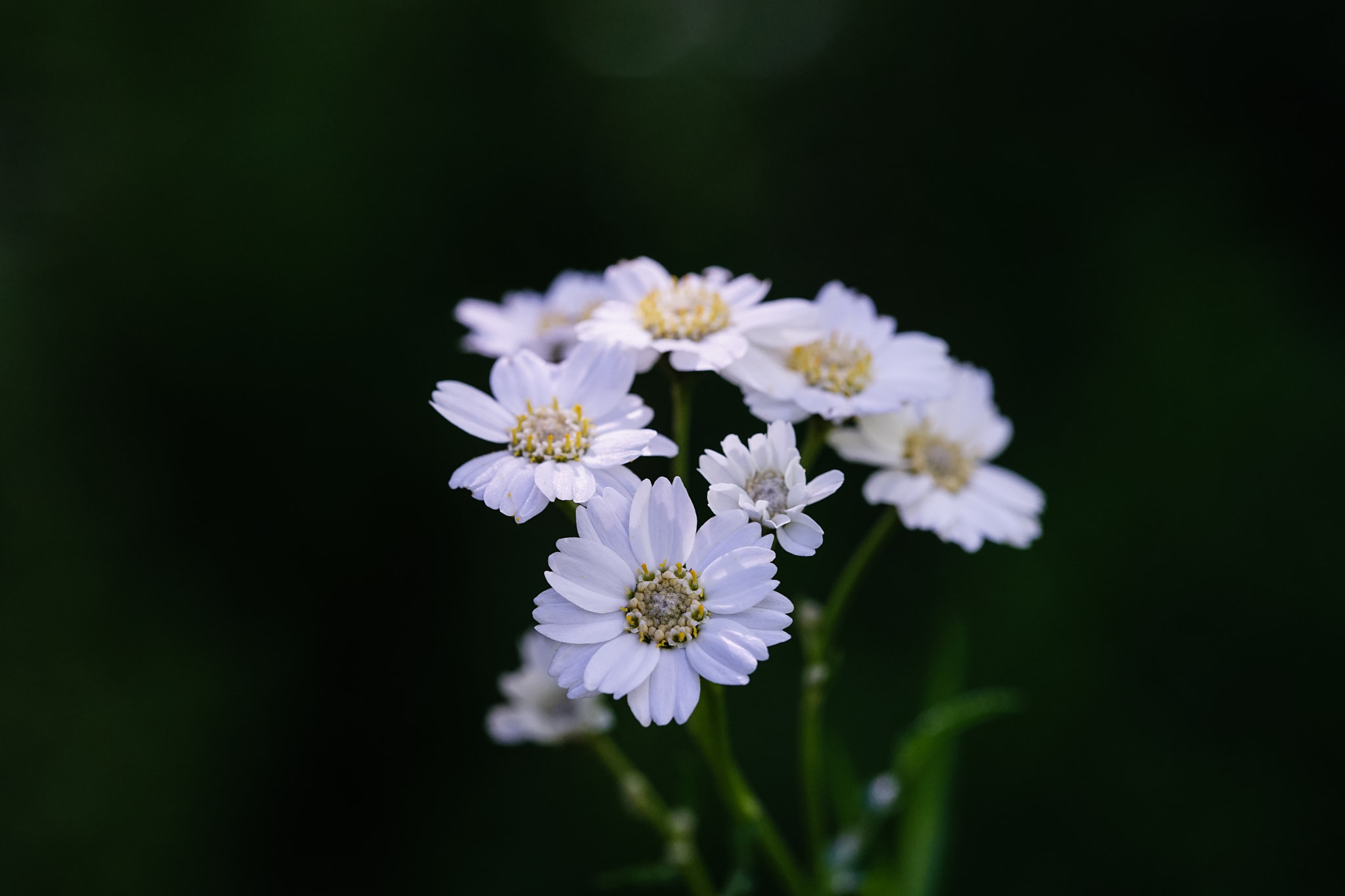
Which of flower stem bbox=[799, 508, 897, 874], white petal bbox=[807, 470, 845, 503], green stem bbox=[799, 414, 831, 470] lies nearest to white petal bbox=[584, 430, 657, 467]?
white petal bbox=[807, 470, 845, 503]

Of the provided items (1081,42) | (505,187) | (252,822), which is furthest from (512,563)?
(1081,42)

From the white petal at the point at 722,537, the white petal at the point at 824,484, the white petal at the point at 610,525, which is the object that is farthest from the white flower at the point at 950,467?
the white petal at the point at 610,525

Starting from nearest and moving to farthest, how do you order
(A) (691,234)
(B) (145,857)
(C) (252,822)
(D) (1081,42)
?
(B) (145,857) → (C) (252,822) → (D) (1081,42) → (A) (691,234)

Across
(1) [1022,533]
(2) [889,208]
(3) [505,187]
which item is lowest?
(1) [1022,533]

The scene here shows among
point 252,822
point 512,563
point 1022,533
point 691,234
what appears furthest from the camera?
point 691,234

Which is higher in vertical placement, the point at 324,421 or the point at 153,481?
the point at 324,421

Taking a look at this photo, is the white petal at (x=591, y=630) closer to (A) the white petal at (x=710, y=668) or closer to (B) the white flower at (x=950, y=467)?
(A) the white petal at (x=710, y=668)

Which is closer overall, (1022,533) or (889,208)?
(1022,533)

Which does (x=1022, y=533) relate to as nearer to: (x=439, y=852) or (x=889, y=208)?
(x=439, y=852)
